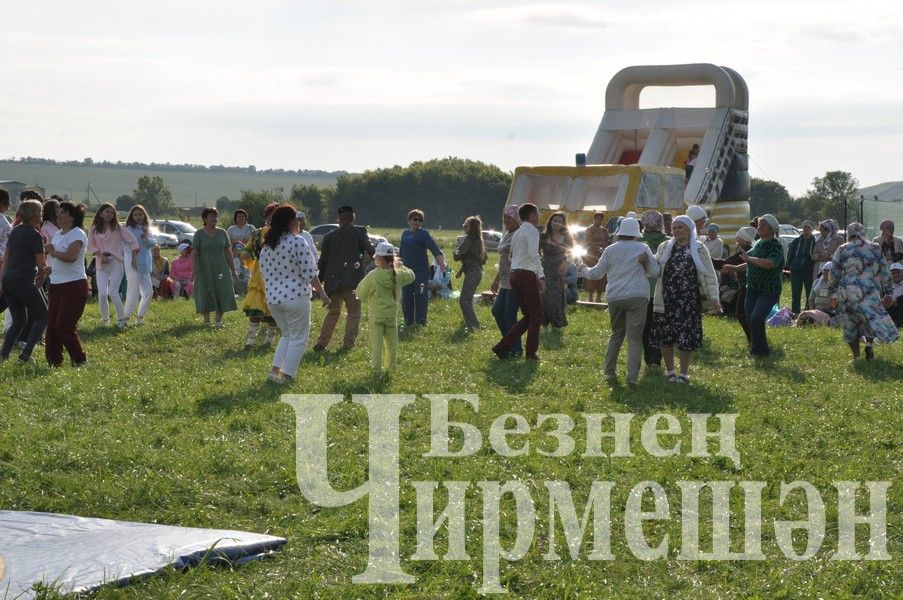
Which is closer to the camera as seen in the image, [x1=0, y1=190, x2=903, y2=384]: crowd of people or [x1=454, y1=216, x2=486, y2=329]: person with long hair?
[x1=0, y1=190, x2=903, y2=384]: crowd of people

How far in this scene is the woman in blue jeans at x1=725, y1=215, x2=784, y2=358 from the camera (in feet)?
47.4

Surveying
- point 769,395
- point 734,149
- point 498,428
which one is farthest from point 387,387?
point 734,149

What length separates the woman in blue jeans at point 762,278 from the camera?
14438mm

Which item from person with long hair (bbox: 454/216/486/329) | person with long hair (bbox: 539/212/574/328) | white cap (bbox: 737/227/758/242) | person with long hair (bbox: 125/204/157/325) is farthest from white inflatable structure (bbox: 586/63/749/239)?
person with long hair (bbox: 125/204/157/325)

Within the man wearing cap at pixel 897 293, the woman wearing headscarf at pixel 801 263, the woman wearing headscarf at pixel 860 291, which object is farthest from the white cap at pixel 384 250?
the woman wearing headscarf at pixel 801 263

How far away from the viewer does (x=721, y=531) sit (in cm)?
749

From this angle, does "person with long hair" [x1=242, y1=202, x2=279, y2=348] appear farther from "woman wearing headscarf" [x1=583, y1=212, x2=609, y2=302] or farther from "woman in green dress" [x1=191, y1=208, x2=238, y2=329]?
"woman wearing headscarf" [x1=583, y1=212, x2=609, y2=302]

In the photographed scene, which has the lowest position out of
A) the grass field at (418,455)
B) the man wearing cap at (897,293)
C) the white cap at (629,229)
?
the grass field at (418,455)

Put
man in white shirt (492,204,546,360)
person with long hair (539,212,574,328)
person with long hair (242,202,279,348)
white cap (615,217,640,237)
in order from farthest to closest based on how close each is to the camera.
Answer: person with long hair (539,212,574,328) < person with long hair (242,202,279,348) < man in white shirt (492,204,546,360) < white cap (615,217,640,237)

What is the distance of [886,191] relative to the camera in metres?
59.5

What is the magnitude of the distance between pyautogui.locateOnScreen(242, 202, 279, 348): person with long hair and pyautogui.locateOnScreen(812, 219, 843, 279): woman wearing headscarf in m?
9.39

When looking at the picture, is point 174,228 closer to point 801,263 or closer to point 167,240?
point 167,240

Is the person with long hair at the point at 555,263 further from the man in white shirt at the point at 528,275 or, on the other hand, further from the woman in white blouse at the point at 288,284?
the woman in white blouse at the point at 288,284

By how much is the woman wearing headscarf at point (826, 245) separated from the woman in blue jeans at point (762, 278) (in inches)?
230
